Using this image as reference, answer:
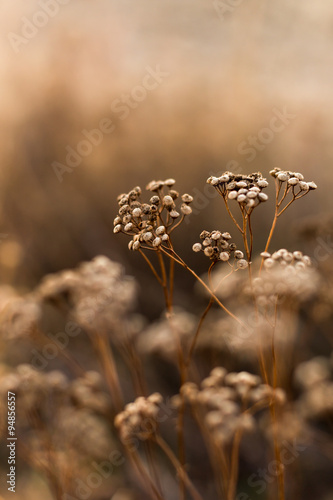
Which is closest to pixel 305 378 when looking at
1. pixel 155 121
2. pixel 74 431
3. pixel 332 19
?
pixel 74 431

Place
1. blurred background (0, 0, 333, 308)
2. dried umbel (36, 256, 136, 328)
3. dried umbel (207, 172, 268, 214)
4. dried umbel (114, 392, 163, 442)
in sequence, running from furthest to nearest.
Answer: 1. blurred background (0, 0, 333, 308)
2. dried umbel (36, 256, 136, 328)
3. dried umbel (114, 392, 163, 442)
4. dried umbel (207, 172, 268, 214)

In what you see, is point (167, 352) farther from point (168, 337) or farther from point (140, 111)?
point (140, 111)

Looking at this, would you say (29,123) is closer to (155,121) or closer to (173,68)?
(155,121)

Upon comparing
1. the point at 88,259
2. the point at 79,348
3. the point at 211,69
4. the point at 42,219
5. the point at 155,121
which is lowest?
the point at 79,348

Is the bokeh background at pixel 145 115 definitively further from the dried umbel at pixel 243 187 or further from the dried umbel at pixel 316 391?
the dried umbel at pixel 243 187

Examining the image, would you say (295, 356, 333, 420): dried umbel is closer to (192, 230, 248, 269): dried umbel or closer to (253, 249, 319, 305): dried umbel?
(253, 249, 319, 305): dried umbel

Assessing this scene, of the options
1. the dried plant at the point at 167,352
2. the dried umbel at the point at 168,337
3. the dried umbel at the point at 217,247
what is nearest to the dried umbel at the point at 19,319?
the dried plant at the point at 167,352

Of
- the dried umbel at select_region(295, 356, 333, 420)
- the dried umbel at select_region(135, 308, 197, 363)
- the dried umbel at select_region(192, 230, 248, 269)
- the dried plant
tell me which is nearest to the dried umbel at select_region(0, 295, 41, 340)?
the dried plant

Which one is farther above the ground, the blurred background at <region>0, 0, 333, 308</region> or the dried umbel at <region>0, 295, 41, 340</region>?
the blurred background at <region>0, 0, 333, 308</region>
